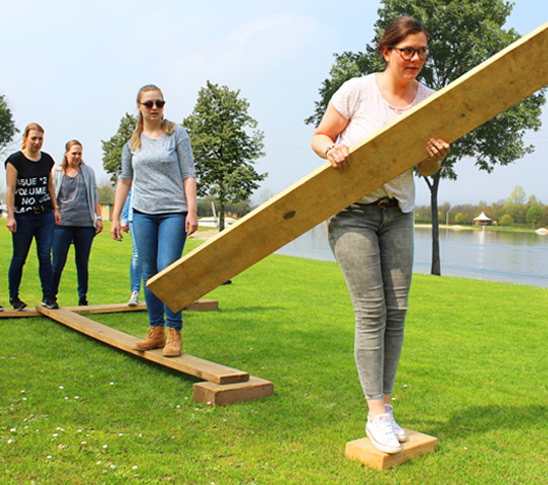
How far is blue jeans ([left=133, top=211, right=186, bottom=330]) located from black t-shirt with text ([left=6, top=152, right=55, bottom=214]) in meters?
2.78

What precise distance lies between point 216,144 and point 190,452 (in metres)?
28.2

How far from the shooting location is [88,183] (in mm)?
7809

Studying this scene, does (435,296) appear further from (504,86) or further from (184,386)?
(504,86)

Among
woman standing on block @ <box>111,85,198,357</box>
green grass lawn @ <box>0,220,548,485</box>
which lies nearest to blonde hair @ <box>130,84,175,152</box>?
woman standing on block @ <box>111,85,198,357</box>

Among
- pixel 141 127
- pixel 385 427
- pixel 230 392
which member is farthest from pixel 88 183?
pixel 385 427

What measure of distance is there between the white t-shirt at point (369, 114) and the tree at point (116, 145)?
170 feet

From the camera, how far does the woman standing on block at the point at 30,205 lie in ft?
22.7

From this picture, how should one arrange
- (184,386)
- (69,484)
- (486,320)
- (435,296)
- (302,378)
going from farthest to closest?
(435,296)
(486,320)
(302,378)
(184,386)
(69,484)

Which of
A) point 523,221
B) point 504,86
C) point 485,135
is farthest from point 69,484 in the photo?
point 523,221

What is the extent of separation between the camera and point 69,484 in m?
2.65

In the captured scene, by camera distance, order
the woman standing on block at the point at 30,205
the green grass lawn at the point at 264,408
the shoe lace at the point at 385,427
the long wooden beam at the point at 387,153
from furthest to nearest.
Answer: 1. the woman standing on block at the point at 30,205
2. the shoe lace at the point at 385,427
3. the green grass lawn at the point at 264,408
4. the long wooden beam at the point at 387,153

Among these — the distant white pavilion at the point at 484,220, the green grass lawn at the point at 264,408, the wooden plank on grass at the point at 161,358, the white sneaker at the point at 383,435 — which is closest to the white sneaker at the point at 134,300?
the green grass lawn at the point at 264,408

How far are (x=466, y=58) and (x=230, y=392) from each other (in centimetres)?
2142

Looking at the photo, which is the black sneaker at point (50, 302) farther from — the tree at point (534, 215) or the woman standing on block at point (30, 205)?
the tree at point (534, 215)
